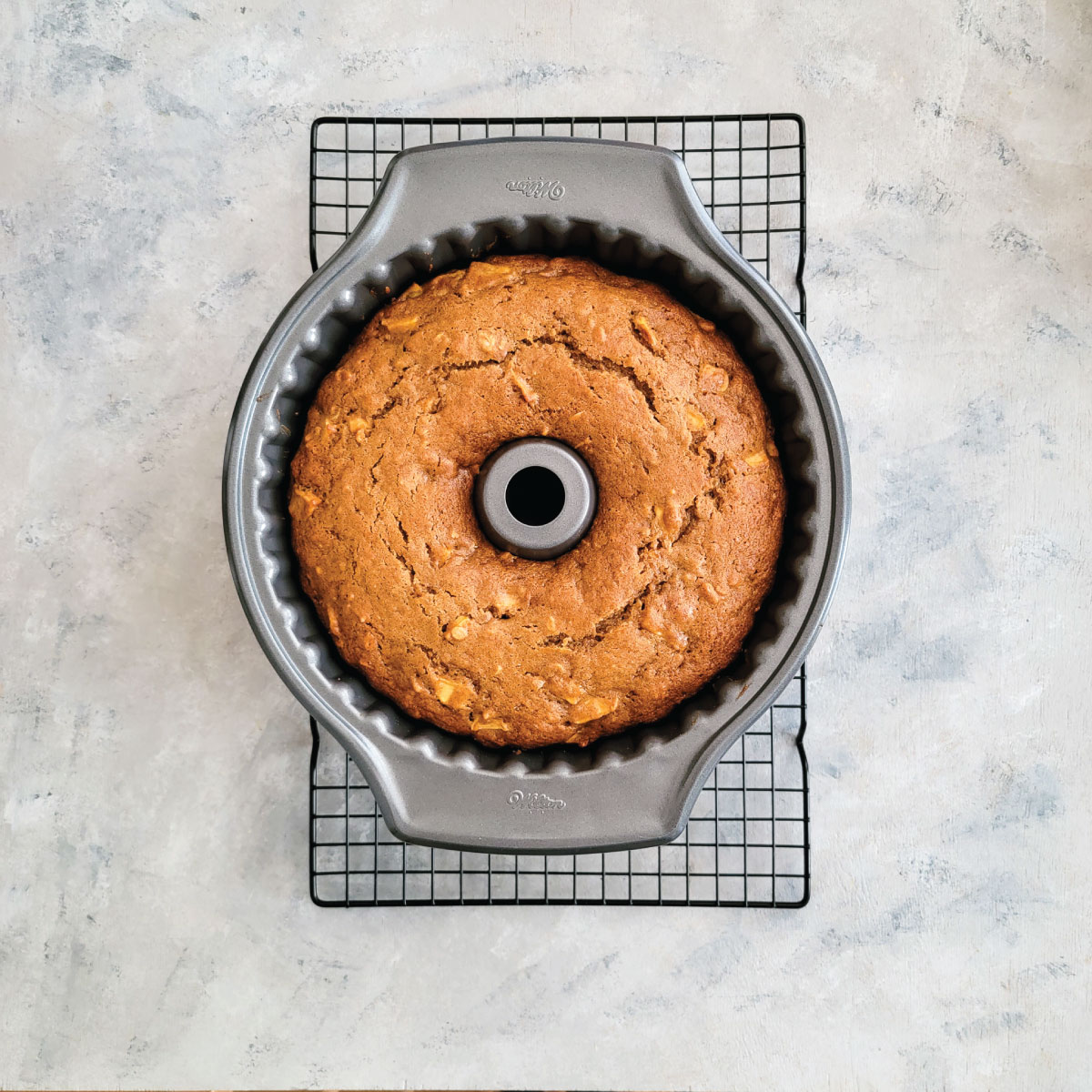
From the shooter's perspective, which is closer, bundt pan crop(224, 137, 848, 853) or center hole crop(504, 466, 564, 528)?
bundt pan crop(224, 137, 848, 853)

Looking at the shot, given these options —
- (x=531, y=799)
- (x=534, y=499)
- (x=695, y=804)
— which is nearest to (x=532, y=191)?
(x=534, y=499)

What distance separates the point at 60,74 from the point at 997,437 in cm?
205

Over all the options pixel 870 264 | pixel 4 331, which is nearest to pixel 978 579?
pixel 870 264

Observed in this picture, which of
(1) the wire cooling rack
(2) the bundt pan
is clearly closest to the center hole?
(2) the bundt pan

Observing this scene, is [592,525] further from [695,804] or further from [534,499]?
[695,804]

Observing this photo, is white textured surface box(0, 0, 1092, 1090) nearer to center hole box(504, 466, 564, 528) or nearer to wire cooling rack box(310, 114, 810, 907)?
wire cooling rack box(310, 114, 810, 907)

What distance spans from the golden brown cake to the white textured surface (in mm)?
583

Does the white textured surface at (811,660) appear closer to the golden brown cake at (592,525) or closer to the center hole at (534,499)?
the golden brown cake at (592,525)

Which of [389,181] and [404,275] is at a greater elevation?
[389,181]

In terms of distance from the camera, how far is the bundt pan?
1.44 m

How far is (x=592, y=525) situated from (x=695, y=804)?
77 cm

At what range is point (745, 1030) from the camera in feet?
6.62

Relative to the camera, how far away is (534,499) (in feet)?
5.24

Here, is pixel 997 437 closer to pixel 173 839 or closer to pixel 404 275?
pixel 404 275
